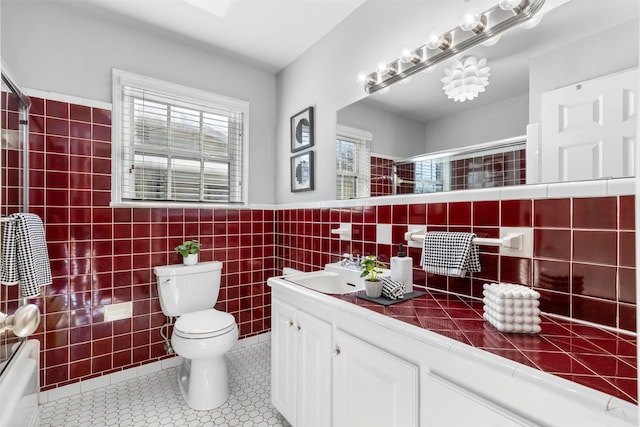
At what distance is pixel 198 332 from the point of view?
1.82 m

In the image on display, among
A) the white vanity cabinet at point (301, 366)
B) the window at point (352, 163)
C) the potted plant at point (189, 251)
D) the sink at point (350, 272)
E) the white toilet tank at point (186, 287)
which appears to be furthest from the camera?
the potted plant at point (189, 251)

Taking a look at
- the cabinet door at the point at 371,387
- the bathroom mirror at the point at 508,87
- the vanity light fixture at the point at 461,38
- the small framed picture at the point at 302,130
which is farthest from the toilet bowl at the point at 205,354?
the vanity light fixture at the point at 461,38

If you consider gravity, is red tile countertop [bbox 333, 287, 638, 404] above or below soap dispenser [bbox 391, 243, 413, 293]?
below

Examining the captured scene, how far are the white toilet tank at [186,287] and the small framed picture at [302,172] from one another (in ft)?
3.01

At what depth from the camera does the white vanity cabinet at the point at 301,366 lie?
1.34 m

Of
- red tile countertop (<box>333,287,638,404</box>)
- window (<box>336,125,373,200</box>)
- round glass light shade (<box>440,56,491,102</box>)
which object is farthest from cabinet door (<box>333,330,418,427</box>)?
round glass light shade (<box>440,56,491,102</box>)

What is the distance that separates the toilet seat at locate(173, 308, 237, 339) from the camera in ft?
5.97

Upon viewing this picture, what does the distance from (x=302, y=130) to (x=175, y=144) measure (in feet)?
3.27

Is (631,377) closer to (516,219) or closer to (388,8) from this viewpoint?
(516,219)

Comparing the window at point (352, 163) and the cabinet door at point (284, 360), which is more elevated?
the window at point (352, 163)

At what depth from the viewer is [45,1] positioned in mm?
1903

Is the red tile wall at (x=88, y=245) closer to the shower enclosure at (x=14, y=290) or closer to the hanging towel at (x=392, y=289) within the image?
the shower enclosure at (x=14, y=290)

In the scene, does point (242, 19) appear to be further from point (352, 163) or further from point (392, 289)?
point (392, 289)

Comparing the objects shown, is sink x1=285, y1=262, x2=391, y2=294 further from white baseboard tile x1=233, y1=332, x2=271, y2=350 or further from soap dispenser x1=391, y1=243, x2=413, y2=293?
white baseboard tile x1=233, y1=332, x2=271, y2=350
